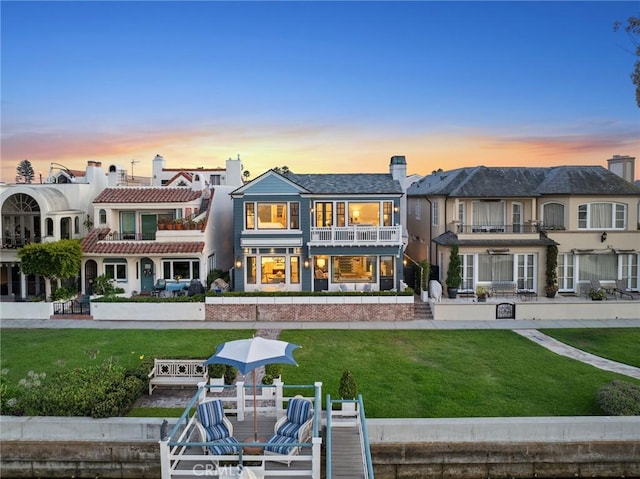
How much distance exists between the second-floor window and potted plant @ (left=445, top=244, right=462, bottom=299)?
8489mm

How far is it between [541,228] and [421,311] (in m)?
9.18

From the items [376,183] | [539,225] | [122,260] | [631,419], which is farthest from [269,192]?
[631,419]

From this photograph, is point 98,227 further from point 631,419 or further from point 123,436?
point 631,419

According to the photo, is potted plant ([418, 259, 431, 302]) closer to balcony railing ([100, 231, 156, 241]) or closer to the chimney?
the chimney

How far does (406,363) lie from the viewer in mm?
17625

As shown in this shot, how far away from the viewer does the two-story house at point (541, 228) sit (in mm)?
27859

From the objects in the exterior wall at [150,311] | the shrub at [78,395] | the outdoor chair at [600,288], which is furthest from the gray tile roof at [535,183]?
the shrub at [78,395]

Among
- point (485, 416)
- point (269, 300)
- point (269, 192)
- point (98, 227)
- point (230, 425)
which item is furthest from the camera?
point (98, 227)

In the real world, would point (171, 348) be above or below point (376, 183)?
below

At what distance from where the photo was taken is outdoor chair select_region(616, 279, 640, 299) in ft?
88.3

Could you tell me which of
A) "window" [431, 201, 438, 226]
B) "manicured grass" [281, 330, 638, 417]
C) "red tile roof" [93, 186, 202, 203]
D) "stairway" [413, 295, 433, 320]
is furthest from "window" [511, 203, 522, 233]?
"red tile roof" [93, 186, 202, 203]

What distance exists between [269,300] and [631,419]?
51.7 ft

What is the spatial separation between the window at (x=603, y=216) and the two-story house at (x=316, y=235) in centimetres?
1046

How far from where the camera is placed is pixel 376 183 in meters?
28.3
